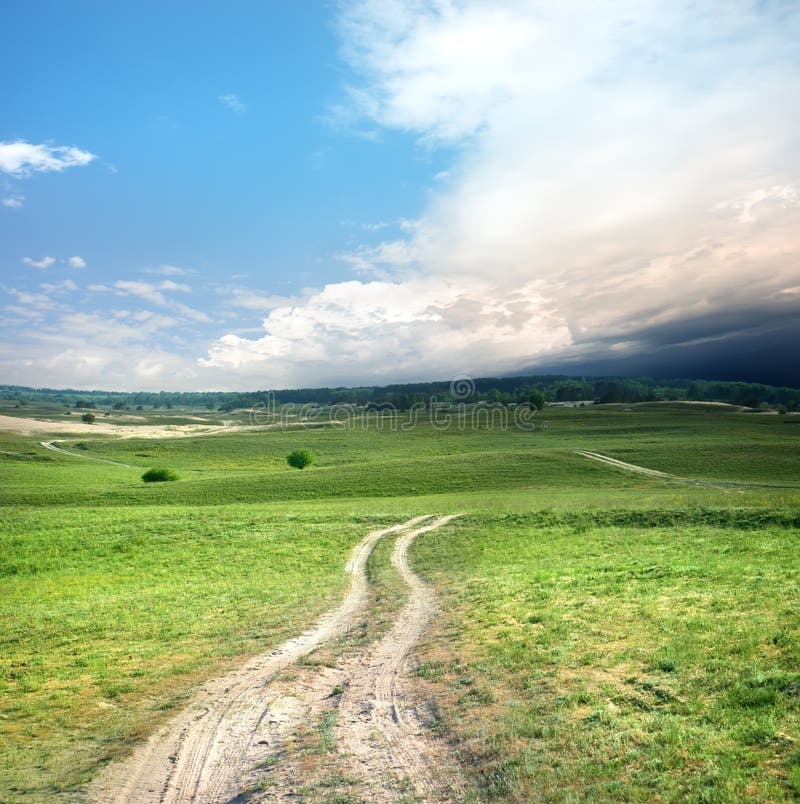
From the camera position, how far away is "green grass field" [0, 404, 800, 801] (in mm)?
8031

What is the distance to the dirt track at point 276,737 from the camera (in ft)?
26.7

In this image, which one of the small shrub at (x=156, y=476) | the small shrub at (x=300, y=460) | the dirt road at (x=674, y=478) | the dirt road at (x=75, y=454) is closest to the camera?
the dirt road at (x=674, y=478)

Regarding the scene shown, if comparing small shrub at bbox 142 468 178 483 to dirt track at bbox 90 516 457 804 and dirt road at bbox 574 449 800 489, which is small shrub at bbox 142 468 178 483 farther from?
dirt track at bbox 90 516 457 804

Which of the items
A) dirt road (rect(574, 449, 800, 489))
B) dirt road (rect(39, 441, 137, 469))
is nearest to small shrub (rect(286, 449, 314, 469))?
dirt road (rect(39, 441, 137, 469))

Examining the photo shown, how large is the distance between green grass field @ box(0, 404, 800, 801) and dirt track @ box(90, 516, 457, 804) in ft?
2.17

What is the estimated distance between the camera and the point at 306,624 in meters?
17.0

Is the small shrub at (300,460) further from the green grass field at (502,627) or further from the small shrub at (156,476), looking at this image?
the green grass field at (502,627)

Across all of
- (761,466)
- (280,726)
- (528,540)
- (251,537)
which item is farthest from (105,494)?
(761,466)

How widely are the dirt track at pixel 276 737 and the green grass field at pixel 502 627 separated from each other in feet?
2.17

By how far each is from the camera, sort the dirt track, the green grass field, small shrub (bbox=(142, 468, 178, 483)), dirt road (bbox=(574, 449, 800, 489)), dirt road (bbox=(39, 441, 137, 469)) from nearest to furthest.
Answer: the green grass field, the dirt track, dirt road (bbox=(574, 449, 800, 489)), small shrub (bbox=(142, 468, 178, 483)), dirt road (bbox=(39, 441, 137, 469))

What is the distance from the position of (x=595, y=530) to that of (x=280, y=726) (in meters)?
25.5

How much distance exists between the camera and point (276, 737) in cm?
970

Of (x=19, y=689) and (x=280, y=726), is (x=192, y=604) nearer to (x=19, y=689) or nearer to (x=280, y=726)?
(x=19, y=689)

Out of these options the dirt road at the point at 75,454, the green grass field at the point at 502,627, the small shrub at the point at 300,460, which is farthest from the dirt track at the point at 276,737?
the dirt road at the point at 75,454
